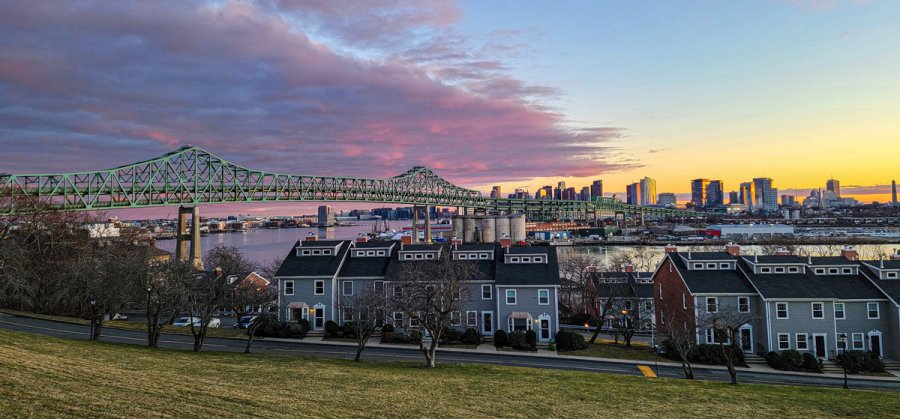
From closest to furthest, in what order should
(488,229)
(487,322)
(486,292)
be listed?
1. (487,322)
2. (486,292)
3. (488,229)

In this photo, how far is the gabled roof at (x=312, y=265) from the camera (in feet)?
143

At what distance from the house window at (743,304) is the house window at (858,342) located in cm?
705

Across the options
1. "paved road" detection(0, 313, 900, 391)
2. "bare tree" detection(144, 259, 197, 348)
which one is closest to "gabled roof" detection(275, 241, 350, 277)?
"paved road" detection(0, 313, 900, 391)

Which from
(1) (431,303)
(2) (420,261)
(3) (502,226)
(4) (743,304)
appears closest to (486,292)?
(2) (420,261)

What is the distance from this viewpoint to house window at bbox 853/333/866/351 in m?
35.1

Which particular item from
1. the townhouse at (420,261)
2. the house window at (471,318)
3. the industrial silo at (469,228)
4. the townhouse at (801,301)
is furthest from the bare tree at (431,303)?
the industrial silo at (469,228)

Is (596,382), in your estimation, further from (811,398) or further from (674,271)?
(674,271)

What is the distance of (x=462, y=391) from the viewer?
19.9 meters

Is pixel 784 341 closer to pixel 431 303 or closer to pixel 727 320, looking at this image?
pixel 727 320

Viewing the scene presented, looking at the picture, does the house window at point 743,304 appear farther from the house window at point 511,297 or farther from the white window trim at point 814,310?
the house window at point 511,297

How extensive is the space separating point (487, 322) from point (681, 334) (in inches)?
573

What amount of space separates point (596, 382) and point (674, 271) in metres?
20.4

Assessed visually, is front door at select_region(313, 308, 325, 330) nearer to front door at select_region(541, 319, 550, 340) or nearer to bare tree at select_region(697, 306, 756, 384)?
front door at select_region(541, 319, 550, 340)

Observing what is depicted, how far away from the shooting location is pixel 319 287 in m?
43.0
